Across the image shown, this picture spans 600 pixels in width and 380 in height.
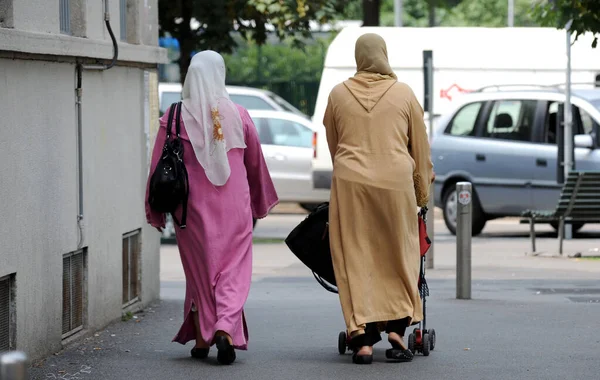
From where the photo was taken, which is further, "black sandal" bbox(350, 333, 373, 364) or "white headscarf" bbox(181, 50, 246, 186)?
"white headscarf" bbox(181, 50, 246, 186)

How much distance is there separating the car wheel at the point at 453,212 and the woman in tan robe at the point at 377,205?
11.3 meters

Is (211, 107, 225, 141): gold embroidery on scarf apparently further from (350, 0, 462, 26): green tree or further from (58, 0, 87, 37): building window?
(58, 0, 87, 37): building window

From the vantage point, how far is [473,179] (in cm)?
1873

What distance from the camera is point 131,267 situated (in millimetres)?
9961

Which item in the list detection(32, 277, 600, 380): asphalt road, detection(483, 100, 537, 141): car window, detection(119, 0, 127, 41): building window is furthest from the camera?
detection(483, 100, 537, 141): car window

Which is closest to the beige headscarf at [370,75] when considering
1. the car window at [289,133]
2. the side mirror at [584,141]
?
the side mirror at [584,141]

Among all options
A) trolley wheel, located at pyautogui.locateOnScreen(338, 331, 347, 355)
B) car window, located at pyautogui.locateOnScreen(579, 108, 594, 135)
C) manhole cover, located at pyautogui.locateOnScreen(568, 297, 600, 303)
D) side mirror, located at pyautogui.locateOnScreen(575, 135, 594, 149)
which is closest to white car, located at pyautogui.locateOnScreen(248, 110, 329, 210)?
car window, located at pyautogui.locateOnScreen(579, 108, 594, 135)

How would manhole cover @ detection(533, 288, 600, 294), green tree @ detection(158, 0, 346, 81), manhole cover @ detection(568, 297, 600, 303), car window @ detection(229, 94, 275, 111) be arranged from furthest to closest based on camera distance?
1. car window @ detection(229, 94, 275, 111)
2. green tree @ detection(158, 0, 346, 81)
3. manhole cover @ detection(533, 288, 600, 294)
4. manhole cover @ detection(568, 297, 600, 303)

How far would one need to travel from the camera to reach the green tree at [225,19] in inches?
709

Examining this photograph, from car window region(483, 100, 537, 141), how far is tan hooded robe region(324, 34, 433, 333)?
11.3 metres

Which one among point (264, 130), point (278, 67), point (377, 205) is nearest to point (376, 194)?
point (377, 205)

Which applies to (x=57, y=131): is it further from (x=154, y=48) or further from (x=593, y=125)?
(x=593, y=125)

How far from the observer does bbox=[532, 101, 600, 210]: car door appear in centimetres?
1802

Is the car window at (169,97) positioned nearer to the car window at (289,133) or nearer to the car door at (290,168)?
the car window at (289,133)
